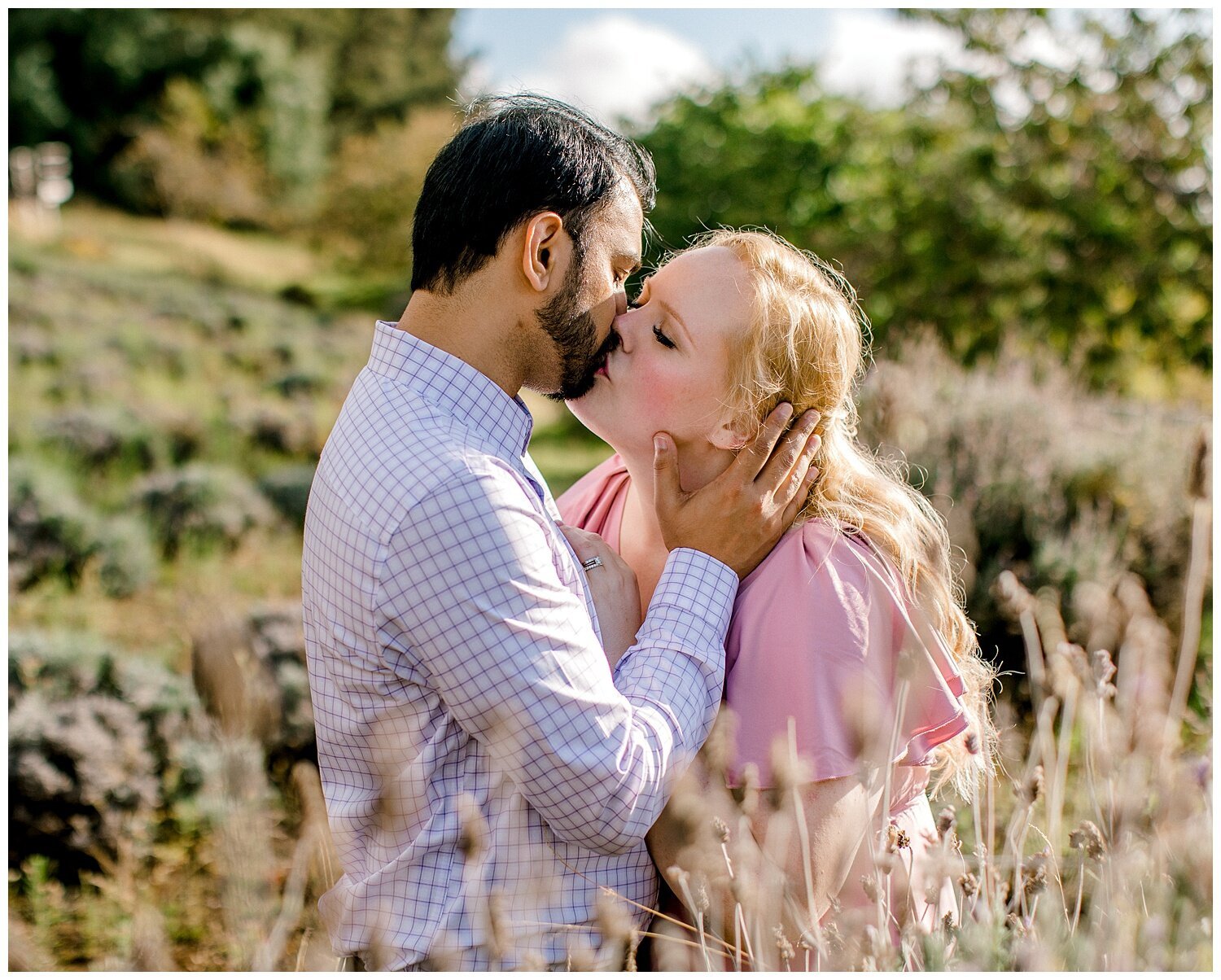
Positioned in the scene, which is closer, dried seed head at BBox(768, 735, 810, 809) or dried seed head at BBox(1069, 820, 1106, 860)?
dried seed head at BBox(768, 735, 810, 809)

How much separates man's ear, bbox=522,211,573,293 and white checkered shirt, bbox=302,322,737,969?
26cm

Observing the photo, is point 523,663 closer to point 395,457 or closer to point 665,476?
point 395,457

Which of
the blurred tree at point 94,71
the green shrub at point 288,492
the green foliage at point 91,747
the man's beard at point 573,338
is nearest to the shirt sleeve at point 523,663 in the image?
the man's beard at point 573,338

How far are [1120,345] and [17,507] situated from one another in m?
9.94

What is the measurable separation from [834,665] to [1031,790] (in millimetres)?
533

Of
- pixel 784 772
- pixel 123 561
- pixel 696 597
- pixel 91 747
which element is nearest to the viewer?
pixel 784 772

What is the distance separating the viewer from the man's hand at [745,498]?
2.17 meters

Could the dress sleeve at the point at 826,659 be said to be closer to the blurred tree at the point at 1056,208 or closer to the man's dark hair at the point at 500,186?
the man's dark hair at the point at 500,186

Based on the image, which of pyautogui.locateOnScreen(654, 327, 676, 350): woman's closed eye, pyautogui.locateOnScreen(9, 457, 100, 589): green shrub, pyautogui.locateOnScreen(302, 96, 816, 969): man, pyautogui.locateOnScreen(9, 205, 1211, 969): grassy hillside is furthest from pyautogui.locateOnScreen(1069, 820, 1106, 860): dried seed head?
pyautogui.locateOnScreen(9, 457, 100, 589): green shrub

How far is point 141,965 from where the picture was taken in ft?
5.79

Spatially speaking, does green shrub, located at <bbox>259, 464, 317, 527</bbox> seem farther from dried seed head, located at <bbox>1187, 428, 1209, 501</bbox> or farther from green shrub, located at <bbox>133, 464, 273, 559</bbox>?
dried seed head, located at <bbox>1187, 428, 1209, 501</bbox>

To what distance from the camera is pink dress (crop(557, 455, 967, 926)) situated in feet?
6.61

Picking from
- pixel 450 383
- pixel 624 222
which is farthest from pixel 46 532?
pixel 624 222

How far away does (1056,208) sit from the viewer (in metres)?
9.73
